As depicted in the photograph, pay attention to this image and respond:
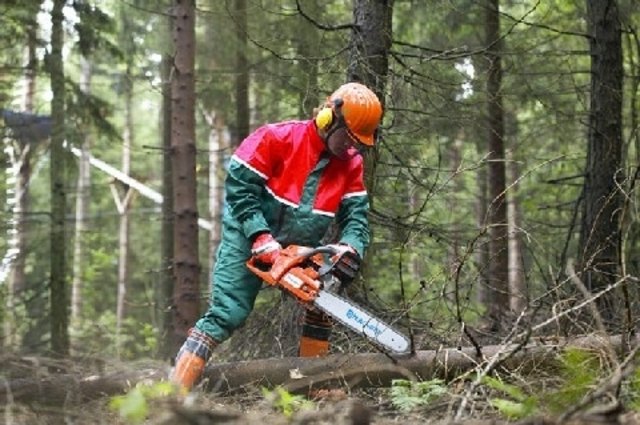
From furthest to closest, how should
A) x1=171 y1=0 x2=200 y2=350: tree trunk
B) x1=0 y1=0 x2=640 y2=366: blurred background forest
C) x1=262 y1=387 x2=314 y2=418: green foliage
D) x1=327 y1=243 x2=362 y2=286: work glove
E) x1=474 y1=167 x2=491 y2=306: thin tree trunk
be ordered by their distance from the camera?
1. x1=171 y1=0 x2=200 y2=350: tree trunk
2. x1=0 y1=0 x2=640 y2=366: blurred background forest
3. x1=327 y1=243 x2=362 y2=286: work glove
4. x1=474 y1=167 x2=491 y2=306: thin tree trunk
5. x1=262 y1=387 x2=314 y2=418: green foliage

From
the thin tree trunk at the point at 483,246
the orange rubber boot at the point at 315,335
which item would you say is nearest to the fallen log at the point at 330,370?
the orange rubber boot at the point at 315,335

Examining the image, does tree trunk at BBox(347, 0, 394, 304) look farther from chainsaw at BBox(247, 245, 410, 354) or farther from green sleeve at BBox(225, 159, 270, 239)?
chainsaw at BBox(247, 245, 410, 354)

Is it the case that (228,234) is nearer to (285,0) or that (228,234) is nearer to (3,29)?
(285,0)

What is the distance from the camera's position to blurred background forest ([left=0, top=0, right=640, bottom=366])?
6305 mm

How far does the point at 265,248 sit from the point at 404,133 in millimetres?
2377

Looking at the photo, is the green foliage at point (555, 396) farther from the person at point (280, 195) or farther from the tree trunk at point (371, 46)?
the tree trunk at point (371, 46)

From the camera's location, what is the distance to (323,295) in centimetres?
477

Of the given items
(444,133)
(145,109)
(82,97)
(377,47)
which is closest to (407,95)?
(377,47)

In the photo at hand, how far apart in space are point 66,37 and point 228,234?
855 cm

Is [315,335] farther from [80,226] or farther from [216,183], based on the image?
[80,226]

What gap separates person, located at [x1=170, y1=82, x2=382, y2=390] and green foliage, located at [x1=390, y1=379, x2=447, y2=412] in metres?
1.18

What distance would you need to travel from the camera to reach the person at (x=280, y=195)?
498 centimetres

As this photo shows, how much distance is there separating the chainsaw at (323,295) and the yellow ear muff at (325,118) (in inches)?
29.4

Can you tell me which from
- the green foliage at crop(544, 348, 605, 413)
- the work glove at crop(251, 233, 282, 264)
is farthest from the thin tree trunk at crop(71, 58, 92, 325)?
the green foliage at crop(544, 348, 605, 413)
